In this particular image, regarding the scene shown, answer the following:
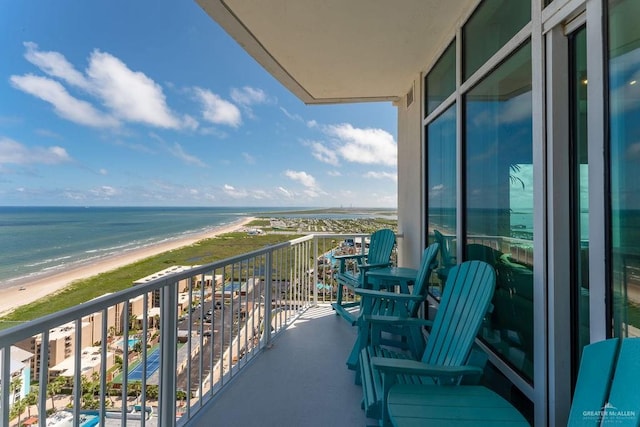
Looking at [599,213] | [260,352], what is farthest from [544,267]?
[260,352]

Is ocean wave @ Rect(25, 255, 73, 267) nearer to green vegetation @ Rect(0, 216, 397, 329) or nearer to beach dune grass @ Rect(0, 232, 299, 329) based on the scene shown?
beach dune grass @ Rect(0, 232, 299, 329)

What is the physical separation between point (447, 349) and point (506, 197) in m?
0.90

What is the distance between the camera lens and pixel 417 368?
4.26ft

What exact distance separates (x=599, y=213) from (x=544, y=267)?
0.36 metres

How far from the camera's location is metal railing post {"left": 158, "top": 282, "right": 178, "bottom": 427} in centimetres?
169

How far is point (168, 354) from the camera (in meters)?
1.71

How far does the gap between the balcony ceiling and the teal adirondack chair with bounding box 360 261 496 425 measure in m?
1.91

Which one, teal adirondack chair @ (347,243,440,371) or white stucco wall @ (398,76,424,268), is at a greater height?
white stucco wall @ (398,76,424,268)

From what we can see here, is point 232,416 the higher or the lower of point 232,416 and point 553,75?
the lower

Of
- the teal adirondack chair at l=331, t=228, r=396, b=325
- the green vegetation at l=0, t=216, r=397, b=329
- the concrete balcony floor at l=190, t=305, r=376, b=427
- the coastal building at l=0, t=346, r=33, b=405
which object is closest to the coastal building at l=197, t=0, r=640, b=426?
the teal adirondack chair at l=331, t=228, r=396, b=325

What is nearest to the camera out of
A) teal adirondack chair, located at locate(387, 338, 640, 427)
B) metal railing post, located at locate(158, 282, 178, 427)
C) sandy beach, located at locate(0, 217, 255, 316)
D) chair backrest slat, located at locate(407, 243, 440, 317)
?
teal adirondack chair, located at locate(387, 338, 640, 427)

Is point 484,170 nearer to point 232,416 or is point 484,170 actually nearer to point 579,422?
point 579,422

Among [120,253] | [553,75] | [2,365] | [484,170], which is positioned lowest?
[120,253]

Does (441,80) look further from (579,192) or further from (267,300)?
(267,300)
